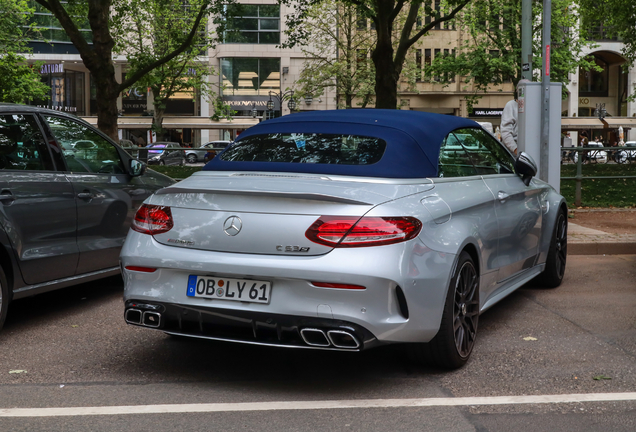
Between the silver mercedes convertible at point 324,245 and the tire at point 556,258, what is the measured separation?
7.21ft

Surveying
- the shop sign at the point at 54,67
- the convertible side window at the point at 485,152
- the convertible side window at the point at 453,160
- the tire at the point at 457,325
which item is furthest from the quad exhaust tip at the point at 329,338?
the shop sign at the point at 54,67

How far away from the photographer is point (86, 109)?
5519 centimetres

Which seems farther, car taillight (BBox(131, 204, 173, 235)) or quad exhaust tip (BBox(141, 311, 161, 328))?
car taillight (BBox(131, 204, 173, 235))

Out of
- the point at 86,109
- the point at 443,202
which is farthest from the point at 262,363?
the point at 86,109

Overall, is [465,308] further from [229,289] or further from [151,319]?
[151,319]

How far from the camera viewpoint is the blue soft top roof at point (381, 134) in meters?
4.38

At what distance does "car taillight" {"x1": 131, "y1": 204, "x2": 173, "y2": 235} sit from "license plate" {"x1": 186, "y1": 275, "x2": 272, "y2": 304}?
0.37 metres

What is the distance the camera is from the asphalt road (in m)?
3.60

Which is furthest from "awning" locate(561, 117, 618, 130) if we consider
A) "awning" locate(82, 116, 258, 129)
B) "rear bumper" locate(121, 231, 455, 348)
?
"rear bumper" locate(121, 231, 455, 348)

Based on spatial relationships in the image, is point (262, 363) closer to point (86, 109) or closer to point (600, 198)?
point (600, 198)

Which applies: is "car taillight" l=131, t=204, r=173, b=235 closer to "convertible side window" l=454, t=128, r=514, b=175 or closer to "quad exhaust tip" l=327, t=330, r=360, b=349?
"quad exhaust tip" l=327, t=330, r=360, b=349

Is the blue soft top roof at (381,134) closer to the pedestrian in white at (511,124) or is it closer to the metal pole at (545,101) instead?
the metal pole at (545,101)

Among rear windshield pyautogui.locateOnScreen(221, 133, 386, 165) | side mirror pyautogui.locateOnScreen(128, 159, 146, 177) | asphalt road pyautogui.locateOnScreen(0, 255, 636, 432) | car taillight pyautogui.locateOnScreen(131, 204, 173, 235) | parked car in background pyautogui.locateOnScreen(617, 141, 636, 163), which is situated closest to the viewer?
asphalt road pyautogui.locateOnScreen(0, 255, 636, 432)

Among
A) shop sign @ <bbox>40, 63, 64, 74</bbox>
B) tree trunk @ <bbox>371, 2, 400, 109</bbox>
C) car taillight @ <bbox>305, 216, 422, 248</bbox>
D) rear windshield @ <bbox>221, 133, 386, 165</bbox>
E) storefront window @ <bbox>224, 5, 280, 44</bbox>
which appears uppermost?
storefront window @ <bbox>224, 5, 280, 44</bbox>
